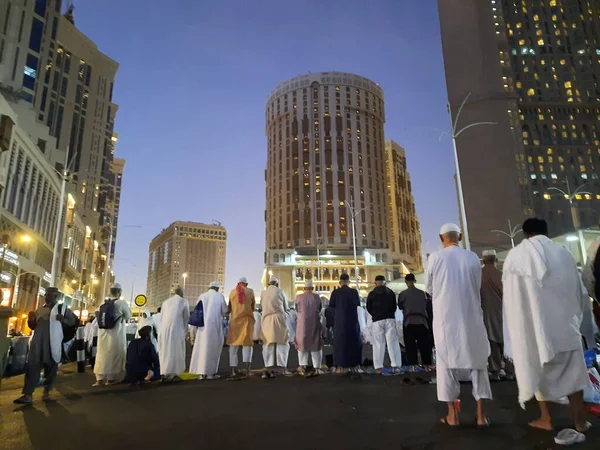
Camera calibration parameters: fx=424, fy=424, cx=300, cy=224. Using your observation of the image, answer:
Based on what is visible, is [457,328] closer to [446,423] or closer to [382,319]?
[446,423]

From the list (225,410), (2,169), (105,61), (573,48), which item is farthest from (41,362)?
(573,48)

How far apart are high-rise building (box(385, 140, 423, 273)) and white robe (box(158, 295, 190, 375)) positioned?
329 feet

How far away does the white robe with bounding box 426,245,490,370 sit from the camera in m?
4.07

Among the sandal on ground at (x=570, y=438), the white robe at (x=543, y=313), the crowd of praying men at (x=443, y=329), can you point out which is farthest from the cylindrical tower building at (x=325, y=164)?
the sandal on ground at (x=570, y=438)

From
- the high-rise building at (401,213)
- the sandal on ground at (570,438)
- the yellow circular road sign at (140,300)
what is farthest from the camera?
the high-rise building at (401,213)

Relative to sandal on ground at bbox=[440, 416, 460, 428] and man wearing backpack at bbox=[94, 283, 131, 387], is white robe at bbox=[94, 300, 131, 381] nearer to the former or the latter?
man wearing backpack at bbox=[94, 283, 131, 387]

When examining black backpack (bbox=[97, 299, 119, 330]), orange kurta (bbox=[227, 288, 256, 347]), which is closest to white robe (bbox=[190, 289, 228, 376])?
orange kurta (bbox=[227, 288, 256, 347])

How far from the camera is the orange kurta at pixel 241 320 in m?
8.92

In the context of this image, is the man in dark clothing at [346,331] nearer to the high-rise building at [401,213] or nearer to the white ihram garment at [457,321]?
the white ihram garment at [457,321]

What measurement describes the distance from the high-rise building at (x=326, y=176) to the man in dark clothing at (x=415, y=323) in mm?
84265

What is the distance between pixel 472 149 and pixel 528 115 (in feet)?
138

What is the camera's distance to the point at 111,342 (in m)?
8.45

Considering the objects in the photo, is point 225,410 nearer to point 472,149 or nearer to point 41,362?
point 41,362

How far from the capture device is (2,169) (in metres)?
26.5
